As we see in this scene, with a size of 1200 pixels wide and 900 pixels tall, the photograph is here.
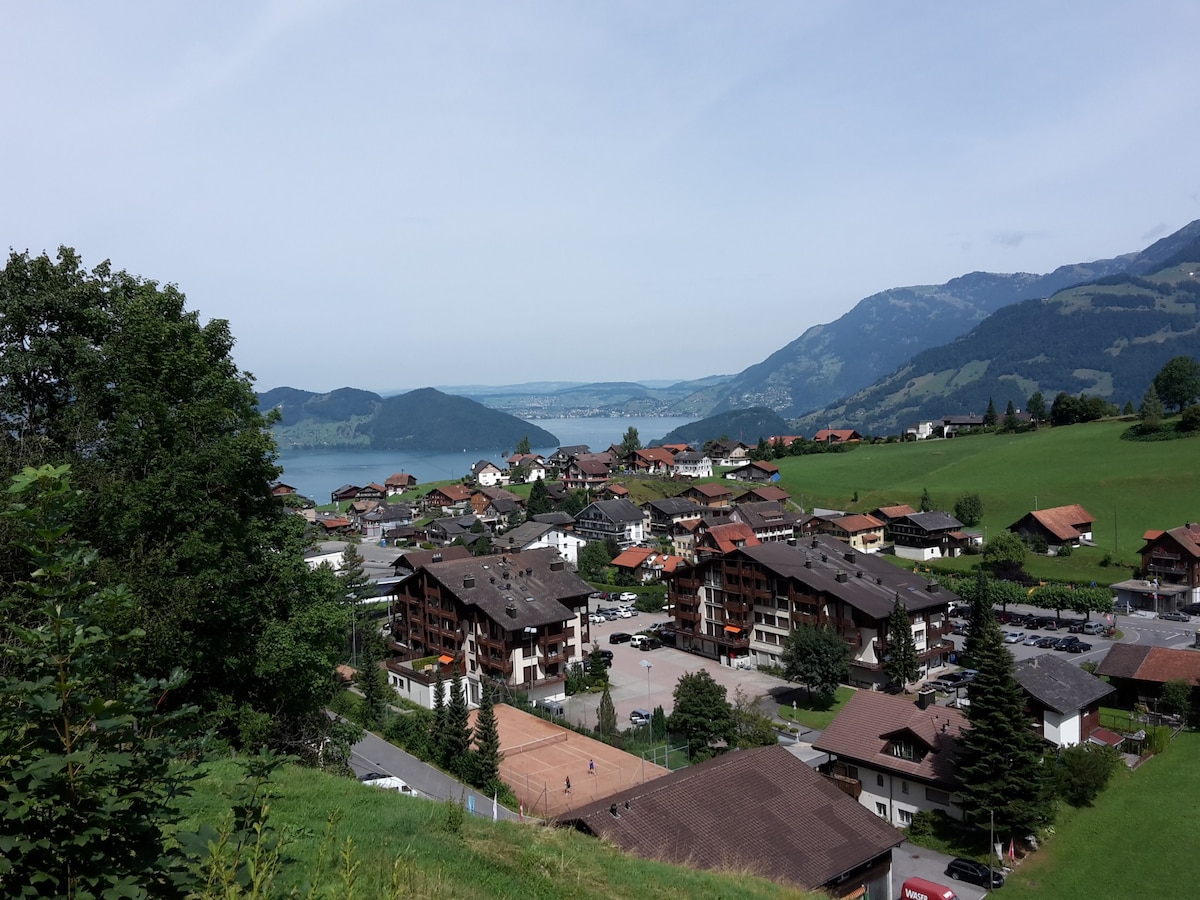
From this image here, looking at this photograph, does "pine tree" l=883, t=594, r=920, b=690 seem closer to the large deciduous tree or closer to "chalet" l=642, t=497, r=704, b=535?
the large deciduous tree

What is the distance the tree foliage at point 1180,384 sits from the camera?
90.6m

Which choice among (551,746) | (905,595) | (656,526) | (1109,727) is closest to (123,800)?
(551,746)

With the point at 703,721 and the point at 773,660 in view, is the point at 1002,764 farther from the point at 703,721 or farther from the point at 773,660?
the point at 773,660

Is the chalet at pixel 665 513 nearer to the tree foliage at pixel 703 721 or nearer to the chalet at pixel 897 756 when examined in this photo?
the tree foliage at pixel 703 721

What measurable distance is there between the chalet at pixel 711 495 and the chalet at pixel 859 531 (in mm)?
15925

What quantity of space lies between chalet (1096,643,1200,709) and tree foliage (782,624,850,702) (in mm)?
10232

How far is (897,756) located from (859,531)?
44.5 meters

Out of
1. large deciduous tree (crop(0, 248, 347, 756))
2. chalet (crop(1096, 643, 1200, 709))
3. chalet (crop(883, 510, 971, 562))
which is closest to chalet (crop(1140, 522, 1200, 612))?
chalet (crop(883, 510, 971, 562))

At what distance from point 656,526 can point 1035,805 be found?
59.2 m

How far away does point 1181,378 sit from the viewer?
91.9 meters

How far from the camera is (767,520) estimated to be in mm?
69125

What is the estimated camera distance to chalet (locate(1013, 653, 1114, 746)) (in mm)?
26328

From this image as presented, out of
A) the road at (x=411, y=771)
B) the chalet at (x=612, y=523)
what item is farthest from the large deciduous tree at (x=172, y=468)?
the chalet at (x=612, y=523)

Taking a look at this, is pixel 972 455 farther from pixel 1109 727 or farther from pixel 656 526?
pixel 1109 727
